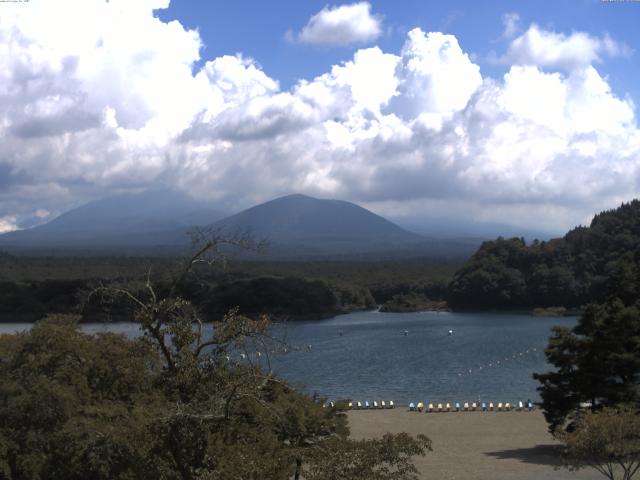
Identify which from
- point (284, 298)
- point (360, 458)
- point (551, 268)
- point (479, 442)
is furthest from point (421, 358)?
point (360, 458)

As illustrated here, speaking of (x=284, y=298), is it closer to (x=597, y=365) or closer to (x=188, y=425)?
(x=597, y=365)

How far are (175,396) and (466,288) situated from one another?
215 feet

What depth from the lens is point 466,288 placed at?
7162cm

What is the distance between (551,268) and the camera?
7000 centimetres

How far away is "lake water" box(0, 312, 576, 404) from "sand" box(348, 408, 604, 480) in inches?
126

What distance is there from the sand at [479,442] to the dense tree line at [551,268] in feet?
141

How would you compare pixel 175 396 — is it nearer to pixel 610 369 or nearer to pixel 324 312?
pixel 610 369

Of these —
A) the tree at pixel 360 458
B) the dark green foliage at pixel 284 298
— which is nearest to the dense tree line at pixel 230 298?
the dark green foliage at pixel 284 298

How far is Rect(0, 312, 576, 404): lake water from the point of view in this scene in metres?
31.8

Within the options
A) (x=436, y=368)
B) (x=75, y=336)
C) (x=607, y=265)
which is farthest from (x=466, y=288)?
(x=75, y=336)

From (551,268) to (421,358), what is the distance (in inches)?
1270

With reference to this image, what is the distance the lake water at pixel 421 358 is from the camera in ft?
104

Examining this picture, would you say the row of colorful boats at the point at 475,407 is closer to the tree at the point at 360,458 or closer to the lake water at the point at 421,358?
the lake water at the point at 421,358

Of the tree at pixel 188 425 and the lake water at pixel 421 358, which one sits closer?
the tree at pixel 188 425
